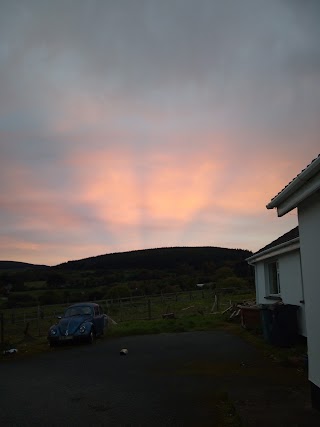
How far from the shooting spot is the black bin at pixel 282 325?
41.3 feet

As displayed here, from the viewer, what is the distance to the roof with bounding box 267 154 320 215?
17.1 ft

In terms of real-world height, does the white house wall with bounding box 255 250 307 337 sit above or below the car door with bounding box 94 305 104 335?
above

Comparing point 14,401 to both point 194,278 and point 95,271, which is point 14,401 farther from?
point 95,271

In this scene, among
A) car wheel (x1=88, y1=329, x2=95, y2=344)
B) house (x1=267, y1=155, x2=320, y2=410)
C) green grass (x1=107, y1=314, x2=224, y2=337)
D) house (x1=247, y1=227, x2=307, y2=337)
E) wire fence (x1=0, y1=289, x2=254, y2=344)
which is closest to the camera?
house (x1=267, y1=155, x2=320, y2=410)

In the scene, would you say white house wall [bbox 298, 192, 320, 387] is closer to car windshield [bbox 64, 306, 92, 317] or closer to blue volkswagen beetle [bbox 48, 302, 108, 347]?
blue volkswagen beetle [bbox 48, 302, 108, 347]

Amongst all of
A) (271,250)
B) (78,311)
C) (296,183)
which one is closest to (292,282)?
(271,250)

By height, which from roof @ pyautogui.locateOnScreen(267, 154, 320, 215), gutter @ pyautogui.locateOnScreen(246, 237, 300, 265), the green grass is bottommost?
the green grass

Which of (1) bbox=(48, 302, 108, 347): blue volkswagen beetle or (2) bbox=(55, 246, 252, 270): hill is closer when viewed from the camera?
(1) bbox=(48, 302, 108, 347): blue volkswagen beetle

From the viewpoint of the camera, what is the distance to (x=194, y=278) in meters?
62.1

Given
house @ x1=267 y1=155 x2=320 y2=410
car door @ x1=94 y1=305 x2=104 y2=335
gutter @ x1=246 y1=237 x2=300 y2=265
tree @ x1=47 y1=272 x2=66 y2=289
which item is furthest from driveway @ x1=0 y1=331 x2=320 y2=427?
tree @ x1=47 y1=272 x2=66 y2=289

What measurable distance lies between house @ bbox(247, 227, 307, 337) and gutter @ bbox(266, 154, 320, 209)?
5.83 metres

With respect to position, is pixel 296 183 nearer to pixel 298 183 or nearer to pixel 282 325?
pixel 298 183

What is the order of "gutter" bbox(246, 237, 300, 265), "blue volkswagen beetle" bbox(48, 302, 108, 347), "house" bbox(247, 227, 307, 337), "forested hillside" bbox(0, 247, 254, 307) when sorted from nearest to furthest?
"gutter" bbox(246, 237, 300, 265) → "house" bbox(247, 227, 307, 337) → "blue volkswagen beetle" bbox(48, 302, 108, 347) → "forested hillside" bbox(0, 247, 254, 307)

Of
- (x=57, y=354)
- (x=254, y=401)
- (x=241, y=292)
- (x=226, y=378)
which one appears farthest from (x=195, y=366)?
(x=241, y=292)
